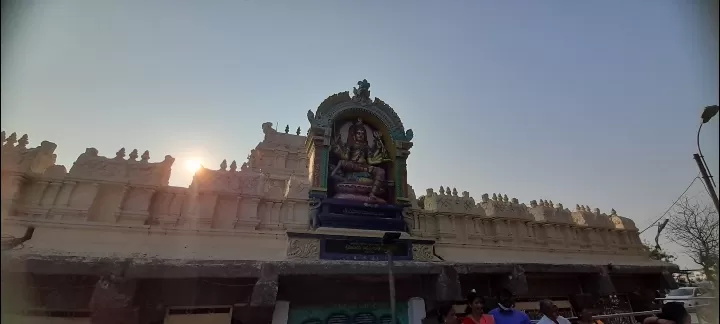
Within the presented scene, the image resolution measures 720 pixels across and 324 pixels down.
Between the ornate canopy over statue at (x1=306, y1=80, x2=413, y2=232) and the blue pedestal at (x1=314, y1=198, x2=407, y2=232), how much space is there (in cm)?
6

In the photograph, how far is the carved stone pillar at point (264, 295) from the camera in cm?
651

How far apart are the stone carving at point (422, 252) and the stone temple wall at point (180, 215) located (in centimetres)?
3

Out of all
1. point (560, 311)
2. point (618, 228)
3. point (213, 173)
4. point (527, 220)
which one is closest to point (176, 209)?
point (213, 173)

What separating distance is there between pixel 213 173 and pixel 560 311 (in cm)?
1154

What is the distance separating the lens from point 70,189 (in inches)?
284

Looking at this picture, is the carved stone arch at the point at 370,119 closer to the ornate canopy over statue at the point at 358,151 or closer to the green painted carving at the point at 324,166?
the ornate canopy over statue at the point at 358,151

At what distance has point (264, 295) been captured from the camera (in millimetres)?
6570

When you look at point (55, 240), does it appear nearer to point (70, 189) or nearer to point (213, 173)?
point (70, 189)

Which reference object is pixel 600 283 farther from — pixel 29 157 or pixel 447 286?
pixel 29 157

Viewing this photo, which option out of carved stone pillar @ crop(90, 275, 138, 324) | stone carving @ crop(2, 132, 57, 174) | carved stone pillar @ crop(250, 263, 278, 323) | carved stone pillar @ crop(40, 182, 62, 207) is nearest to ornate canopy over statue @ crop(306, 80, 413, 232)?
carved stone pillar @ crop(250, 263, 278, 323)

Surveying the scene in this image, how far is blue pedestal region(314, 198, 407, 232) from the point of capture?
8.58 meters

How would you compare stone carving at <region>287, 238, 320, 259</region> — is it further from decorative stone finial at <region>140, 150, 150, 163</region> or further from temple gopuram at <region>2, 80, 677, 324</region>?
decorative stone finial at <region>140, 150, 150, 163</region>

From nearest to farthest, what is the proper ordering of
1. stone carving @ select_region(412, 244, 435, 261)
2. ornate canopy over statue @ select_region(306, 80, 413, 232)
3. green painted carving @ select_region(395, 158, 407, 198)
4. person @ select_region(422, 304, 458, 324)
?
person @ select_region(422, 304, 458, 324), stone carving @ select_region(412, 244, 435, 261), ornate canopy over statue @ select_region(306, 80, 413, 232), green painted carving @ select_region(395, 158, 407, 198)

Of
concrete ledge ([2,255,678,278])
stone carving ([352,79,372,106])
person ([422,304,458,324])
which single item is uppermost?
stone carving ([352,79,372,106])
